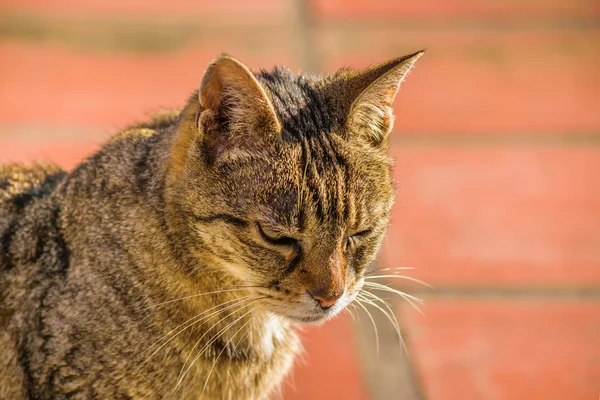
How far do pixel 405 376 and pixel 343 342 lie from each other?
10.2 inches

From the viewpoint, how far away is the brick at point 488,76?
3.99m

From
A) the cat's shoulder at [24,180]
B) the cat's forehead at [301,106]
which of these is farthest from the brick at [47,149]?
the cat's forehead at [301,106]

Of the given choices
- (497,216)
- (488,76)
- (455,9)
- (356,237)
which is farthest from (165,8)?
(356,237)

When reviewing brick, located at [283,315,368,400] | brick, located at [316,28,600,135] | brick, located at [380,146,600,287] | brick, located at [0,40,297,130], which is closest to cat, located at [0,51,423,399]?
brick, located at [283,315,368,400]

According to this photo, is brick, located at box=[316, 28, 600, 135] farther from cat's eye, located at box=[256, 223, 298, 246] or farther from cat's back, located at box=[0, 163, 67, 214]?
cat's eye, located at box=[256, 223, 298, 246]

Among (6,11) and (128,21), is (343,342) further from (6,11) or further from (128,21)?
(6,11)

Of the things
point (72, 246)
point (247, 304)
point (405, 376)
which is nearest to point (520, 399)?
point (405, 376)

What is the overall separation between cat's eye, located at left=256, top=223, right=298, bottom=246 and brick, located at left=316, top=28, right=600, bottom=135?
85.3 inches

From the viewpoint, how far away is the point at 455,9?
486 cm

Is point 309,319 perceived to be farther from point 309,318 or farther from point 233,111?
point 233,111

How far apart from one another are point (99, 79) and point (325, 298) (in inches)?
103

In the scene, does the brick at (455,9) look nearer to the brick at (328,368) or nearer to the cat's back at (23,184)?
the brick at (328,368)

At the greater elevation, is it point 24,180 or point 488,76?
point 24,180

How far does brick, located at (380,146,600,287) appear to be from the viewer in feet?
10.4
